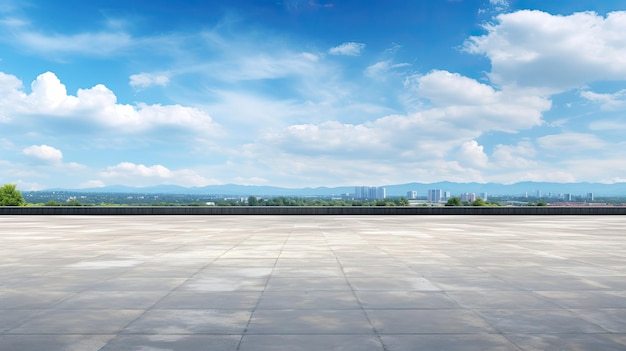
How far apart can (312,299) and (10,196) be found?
108 m

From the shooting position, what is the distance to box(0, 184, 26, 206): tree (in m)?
97.1

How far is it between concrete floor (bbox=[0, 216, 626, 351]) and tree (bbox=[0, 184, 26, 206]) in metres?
95.0

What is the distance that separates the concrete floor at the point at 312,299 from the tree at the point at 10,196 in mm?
94989

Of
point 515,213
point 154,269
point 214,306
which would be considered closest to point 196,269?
point 154,269

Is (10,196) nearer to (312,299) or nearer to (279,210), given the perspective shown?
(279,210)

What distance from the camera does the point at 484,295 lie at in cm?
894

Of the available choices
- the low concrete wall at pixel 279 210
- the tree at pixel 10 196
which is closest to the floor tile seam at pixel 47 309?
the low concrete wall at pixel 279 210

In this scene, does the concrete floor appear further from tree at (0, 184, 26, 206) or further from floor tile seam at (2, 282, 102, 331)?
tree at (0, 184, 26, 206)

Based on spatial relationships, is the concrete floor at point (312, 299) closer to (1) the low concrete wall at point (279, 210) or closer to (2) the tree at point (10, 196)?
(1) the low concrete wall at point (279, 210)

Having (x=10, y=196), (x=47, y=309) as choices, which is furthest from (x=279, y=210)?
(x=10, y=196)

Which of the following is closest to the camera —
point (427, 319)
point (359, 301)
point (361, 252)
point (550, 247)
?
point (427, 319)

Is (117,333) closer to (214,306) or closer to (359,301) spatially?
(214,306)

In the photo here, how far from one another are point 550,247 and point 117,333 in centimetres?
1515

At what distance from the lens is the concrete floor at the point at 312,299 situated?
20.6ft
